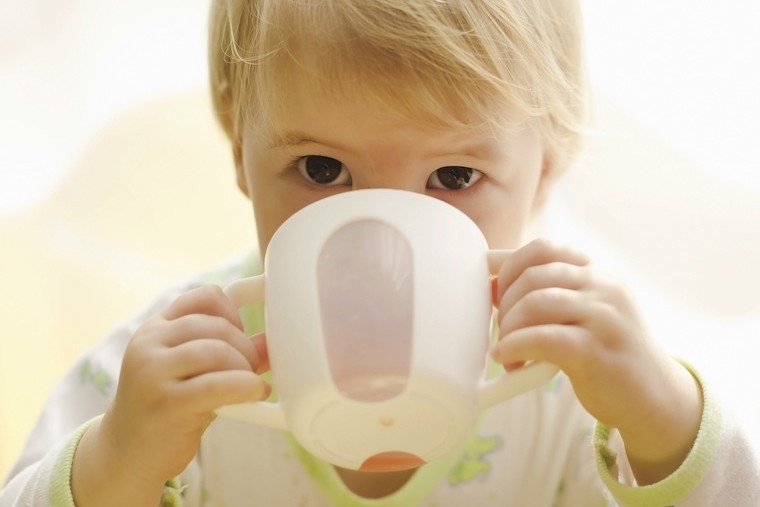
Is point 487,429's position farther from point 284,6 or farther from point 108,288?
point 108,288

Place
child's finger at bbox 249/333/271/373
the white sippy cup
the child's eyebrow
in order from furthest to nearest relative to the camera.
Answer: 1. the child's eyebrow
2. child's finger at bbox 249/333/271/373
3. the white sippy cup

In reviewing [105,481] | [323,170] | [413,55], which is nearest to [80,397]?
[105,481]

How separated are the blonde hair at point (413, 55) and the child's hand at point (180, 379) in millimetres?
207

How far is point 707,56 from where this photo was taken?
55.3 inches

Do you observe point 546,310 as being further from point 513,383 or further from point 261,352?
point 261,352

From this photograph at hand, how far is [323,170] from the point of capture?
95cm

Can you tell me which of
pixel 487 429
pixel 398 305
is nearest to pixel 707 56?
pixel 487 429

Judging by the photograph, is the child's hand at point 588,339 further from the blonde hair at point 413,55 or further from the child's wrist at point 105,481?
the child's wrist at point 105,481

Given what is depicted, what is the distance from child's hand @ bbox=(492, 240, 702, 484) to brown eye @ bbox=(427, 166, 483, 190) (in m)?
0.16

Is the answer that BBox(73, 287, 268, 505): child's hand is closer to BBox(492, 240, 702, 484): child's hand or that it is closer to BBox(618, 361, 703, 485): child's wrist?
BBox(492, 240, 702, 484): child's hand

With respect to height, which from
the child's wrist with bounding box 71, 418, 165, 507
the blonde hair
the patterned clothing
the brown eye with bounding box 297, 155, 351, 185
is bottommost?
the patterned clothing

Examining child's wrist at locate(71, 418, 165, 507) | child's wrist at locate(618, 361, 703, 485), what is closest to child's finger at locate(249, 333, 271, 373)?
child's wrist at locate(71, 418, 165, 507)

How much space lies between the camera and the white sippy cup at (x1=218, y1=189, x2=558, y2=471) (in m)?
0.70

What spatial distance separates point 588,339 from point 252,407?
235 millimetres
